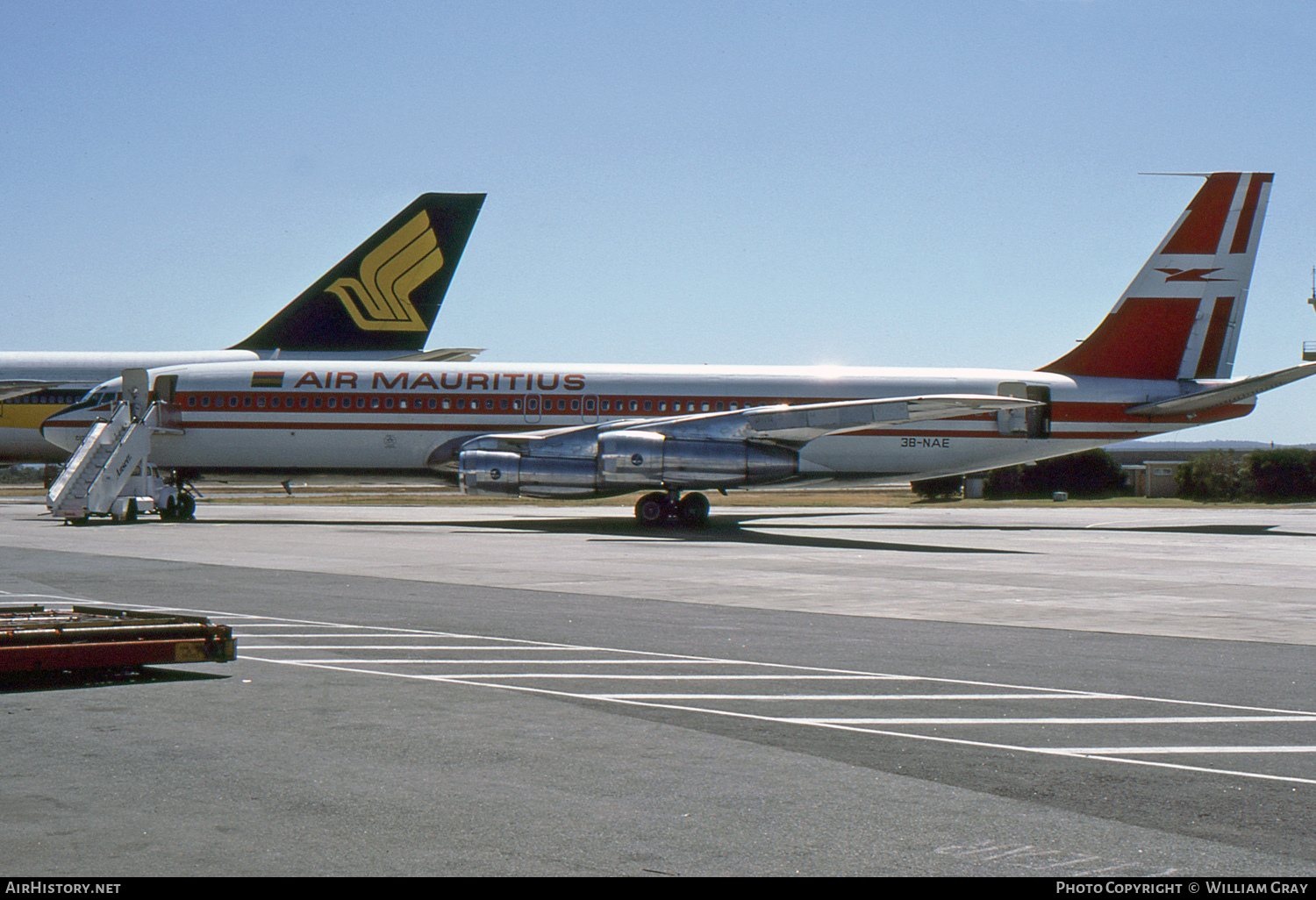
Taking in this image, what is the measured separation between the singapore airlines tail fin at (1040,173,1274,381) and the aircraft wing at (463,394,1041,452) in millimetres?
6951

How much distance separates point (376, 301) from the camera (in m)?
48.5

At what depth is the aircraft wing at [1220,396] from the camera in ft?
96.4

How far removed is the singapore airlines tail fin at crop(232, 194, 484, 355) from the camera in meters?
48.1

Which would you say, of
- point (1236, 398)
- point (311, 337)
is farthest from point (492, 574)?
point (311, 337)

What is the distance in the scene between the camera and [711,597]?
614 inches

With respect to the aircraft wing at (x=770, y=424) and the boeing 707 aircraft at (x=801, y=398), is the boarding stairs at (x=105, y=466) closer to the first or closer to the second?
the boeing 707 aircraft at (x=801, y=398)

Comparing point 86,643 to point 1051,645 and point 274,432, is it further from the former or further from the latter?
point 274,432

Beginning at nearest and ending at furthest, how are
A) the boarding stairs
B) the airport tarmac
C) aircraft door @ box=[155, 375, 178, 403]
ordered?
the airport tarmac
the boarding stairs
aircraft door @ box=[155, 375, 178, 403]

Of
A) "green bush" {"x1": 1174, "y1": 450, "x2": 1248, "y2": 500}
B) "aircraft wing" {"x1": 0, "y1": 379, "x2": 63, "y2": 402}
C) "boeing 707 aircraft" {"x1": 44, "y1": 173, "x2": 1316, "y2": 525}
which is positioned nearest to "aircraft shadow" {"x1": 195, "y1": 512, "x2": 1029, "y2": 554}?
"boeing 707 aircraft" {"x1": 44, "y1": 173, "x2": 1316, "y2": 525}

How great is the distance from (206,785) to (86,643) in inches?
134

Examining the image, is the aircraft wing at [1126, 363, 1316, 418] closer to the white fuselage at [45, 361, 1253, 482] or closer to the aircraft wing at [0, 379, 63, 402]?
the white fuselage at [45, 361, 1253, 482]

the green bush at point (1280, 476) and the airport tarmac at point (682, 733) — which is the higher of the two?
the green bush at point (1280, 476)

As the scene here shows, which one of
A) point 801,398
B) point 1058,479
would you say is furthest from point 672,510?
point 1058,479

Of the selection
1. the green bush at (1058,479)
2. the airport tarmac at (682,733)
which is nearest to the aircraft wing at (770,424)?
the airport tarmac at (682,733)
